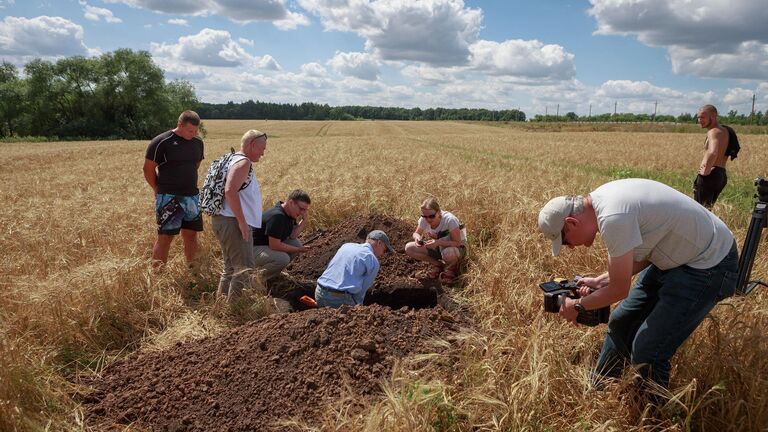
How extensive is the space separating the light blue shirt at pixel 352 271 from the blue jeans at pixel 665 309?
2.34m

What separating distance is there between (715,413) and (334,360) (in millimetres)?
2334

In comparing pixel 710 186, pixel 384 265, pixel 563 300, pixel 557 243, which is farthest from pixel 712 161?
pixel 557 243

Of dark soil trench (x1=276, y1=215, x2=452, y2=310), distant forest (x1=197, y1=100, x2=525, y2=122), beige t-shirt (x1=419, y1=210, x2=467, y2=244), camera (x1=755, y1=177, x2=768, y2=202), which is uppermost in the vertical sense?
distant forest (x1=197, y1=100, x2=525, y2=122)

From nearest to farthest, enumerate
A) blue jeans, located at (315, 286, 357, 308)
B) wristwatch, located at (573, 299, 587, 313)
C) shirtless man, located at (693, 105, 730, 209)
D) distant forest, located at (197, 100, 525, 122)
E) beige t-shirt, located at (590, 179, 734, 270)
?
beige t-shirt, located at (590, 179, 734, 270) → wristwatch, located at (573, 299, 587, 313) → blue jeans, located at (315, 286, 357, 308) → shirtless man, located at (693, 105, 730, 209) → distant forest, located at (197, 100, 525, 122)

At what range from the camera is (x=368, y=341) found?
126 inches

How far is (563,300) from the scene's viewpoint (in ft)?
9.67

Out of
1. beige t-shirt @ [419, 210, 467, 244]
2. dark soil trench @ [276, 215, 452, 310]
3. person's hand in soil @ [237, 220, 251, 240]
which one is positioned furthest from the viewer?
beige t-shirt @ [419, 210, 467, 244]

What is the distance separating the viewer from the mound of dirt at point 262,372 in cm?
290

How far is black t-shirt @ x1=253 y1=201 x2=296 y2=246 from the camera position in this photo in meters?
5.44

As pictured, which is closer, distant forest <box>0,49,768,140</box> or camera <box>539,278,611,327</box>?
camera <box>539,278,611,327</box>

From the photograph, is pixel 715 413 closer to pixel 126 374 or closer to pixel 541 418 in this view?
pixel 541 418

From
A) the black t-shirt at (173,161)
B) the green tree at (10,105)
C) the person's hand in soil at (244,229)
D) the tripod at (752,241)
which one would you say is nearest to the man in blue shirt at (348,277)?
the person's hand in soil at (244,229)

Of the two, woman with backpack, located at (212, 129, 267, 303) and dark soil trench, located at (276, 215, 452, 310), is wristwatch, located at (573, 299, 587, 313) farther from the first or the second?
woman with backpack, located at (212, 129, 267, 303)

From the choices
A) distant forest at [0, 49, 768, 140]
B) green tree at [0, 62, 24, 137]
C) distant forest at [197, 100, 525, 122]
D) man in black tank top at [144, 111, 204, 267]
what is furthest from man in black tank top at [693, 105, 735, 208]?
distant forest at [197, 100, 525, 122]
